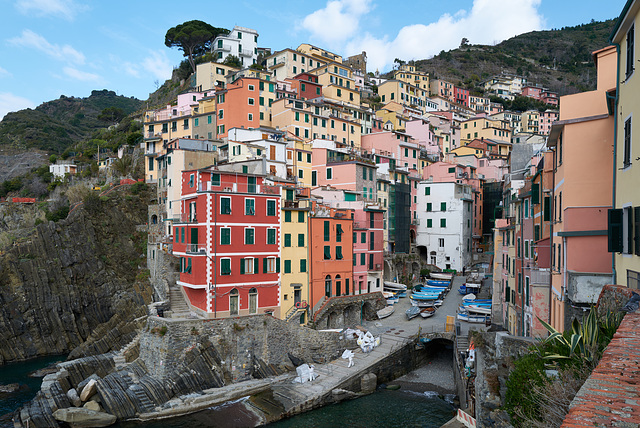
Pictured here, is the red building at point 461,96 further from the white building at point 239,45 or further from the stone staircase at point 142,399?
the stone staircase at point 142,399

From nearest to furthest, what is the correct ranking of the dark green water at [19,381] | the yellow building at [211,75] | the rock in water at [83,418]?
the rock in water at [83,418] → the dark green water at [19,381] → the yellow building at [211,75]

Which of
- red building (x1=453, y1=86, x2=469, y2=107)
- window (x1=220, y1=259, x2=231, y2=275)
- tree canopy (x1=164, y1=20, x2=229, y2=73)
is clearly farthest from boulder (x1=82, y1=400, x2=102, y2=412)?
red building (x1=453, y1=86, x2=469, y2=107)

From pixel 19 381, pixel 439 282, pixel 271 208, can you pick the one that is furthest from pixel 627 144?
pixel 19 381

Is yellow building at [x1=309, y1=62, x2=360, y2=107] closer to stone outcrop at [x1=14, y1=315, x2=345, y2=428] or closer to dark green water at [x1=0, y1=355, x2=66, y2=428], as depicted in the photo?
stone outcrop at [x1=14, y1=315, x2=345, y2=428]

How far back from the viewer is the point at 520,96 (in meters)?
129

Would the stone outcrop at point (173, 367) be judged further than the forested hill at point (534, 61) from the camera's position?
No

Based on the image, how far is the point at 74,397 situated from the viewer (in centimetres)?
2947

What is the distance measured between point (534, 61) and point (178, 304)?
172843 millimetres

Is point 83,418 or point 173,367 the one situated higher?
point 173,367

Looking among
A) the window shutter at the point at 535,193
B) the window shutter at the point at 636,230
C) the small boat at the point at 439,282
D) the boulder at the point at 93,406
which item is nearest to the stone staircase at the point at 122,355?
the boulder at the point at 93,406

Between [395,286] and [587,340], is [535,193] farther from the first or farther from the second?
[395,286]

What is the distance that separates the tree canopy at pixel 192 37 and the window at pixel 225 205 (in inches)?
2671

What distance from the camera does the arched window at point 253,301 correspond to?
35.7 meters

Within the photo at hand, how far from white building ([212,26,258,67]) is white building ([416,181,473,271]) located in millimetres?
47987
